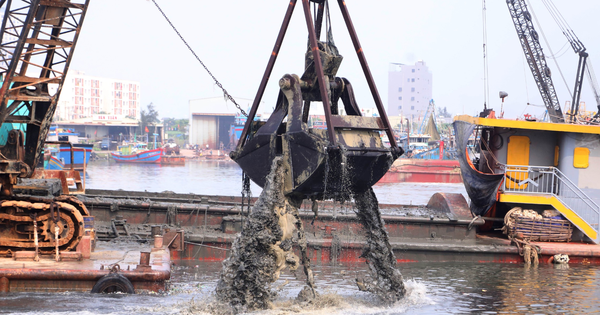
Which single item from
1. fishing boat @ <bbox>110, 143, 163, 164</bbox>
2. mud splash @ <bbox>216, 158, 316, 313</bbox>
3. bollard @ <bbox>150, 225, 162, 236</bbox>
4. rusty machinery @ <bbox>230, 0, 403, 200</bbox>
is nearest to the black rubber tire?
mud splash @ <bbox>216, 158, 316, 313</bbox>

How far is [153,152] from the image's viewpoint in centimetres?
8956

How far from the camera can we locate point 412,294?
13.0 m

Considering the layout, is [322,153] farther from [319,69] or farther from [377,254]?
[377,254]

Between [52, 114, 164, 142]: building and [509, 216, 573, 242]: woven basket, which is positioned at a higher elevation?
[52, 114, 164, 142]: building

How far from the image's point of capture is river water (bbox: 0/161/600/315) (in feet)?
35.9

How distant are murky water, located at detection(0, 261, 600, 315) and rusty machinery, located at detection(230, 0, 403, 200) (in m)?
2.40

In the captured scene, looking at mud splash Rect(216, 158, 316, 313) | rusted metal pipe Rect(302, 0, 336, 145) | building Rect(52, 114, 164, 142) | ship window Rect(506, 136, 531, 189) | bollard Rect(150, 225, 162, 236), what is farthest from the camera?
building Rect(52, 114, 164, 142)

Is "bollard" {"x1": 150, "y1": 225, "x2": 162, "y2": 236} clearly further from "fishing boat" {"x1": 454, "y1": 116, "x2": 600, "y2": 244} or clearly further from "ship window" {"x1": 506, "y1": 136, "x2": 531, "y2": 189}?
"ship window" {"x1": 506, "y1": 136, "x2": 531, "y2": 189}

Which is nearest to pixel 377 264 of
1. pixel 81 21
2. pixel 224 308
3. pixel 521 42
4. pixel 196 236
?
pixel 224 308

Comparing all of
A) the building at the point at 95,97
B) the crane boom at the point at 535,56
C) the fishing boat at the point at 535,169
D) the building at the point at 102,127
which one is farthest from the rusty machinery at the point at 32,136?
the building at the point at 95,97

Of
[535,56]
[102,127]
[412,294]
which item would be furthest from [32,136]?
[102,127]

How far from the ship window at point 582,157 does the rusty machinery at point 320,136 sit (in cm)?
1132

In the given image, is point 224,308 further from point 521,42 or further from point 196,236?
point 521,42

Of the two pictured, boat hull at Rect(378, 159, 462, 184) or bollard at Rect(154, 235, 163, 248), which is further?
boat hull at Rect(378, 159, 462, 184)
